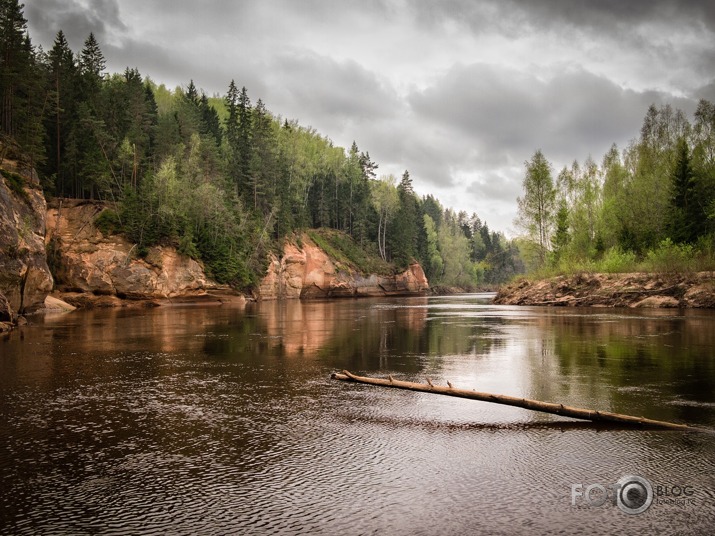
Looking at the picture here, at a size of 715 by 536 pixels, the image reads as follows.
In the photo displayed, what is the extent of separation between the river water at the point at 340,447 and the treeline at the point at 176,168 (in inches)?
1863

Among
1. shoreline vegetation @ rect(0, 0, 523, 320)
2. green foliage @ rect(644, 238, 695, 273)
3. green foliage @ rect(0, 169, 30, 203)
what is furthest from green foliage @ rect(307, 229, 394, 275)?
green foliage @ rect(0, 169, 30, 203)

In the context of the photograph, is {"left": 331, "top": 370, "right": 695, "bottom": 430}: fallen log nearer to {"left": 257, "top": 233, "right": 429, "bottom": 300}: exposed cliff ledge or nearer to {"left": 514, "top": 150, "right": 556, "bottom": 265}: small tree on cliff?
{"left": 514, "top": 150, "right": 556, "bottom": 265}: small tree on cliff

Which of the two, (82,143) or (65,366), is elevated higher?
(82,143)

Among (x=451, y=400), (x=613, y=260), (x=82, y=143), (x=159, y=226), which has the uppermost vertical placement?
(x=82, y=143)

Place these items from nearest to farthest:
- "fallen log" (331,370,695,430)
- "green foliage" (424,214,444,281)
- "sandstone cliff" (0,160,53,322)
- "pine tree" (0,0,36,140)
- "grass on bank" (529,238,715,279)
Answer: "fallen log" (331,370,695,430), "sandstone cliff" (0,160,53,322), "grass on bank" (529,238,715,279), "pine tree" (0,0,36,140), "green foliage" (424,214,444,281)

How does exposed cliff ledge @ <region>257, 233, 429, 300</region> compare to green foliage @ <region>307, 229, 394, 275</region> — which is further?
green foliage @ <region>307, 229, 394, 275</region>

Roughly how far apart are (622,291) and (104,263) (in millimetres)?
57100

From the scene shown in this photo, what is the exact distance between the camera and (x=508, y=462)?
8102 millimetres

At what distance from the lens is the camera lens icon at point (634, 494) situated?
6473mm

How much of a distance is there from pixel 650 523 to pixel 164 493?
21.0 feet

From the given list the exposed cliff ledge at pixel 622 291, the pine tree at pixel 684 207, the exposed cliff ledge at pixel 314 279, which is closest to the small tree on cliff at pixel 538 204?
the exposed cliff ledge at pixel 622 291

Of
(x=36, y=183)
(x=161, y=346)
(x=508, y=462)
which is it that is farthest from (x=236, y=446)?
(x=36, y=183)

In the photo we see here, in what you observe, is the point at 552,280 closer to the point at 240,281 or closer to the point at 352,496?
the point at 240,281

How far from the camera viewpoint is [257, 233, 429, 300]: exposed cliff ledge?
84438mm
